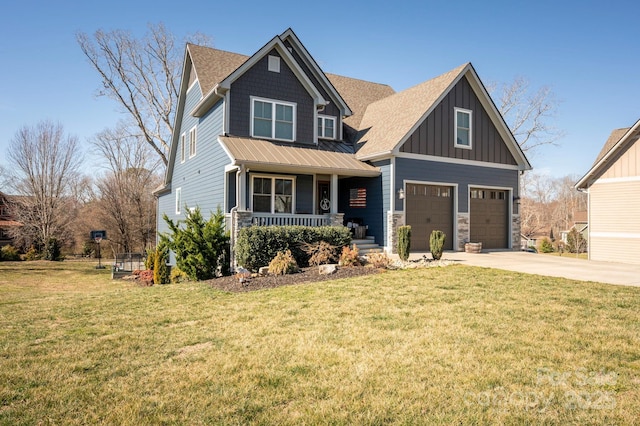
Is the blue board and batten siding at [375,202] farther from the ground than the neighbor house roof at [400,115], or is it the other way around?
the neighbor house roof at [400,115]

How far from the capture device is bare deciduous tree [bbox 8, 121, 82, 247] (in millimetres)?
31516

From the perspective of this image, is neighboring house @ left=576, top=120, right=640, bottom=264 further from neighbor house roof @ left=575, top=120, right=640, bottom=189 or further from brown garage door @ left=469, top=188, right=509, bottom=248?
brown garage door @ left=469, top=188, right=509, bottom=248

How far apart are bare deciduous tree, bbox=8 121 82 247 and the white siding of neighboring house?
36.1 metres

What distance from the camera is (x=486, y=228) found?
670 inches

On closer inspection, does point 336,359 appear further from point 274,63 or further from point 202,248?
point 274,63

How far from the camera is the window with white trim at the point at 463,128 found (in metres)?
16.1

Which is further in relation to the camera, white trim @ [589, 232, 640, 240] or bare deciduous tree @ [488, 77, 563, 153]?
bare deciduous tree @ [488, 77, 563, 153]

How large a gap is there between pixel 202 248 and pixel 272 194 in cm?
375

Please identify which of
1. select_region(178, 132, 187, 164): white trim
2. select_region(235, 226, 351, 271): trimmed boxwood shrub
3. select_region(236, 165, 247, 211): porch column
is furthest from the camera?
select_region(178, 132, 187, 164): white trim

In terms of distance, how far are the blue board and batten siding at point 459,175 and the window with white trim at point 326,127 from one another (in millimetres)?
3915

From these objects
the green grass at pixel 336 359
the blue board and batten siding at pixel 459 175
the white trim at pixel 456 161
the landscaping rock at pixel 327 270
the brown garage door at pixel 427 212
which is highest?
the white trim at pixel 456 161

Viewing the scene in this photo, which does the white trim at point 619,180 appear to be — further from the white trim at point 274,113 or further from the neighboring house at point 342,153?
the white trim at point 274,113

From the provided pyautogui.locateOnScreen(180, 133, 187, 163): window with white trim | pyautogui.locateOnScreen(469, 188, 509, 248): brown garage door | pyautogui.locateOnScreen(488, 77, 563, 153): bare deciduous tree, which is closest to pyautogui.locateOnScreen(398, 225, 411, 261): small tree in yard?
pyautogui.locateOnScreen(469, 188, 509, 248): brown garage door

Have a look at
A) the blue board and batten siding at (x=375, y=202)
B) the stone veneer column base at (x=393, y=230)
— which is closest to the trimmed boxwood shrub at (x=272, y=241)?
the stone veneer column base at (x=393, y=230)
